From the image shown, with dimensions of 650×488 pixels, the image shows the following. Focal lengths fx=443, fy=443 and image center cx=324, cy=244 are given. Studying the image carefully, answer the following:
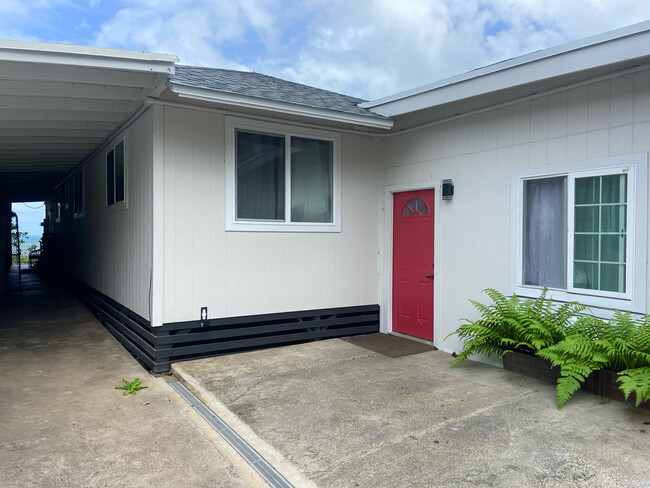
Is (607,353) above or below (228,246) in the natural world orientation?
below

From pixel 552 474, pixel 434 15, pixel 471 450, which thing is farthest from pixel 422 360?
pixel 434 15

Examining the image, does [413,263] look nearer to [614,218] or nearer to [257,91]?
[614,218]

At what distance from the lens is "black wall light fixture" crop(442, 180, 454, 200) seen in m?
5.09

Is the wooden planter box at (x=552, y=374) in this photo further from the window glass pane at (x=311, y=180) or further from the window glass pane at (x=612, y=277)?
the window glass pane at (x=311, y=180)

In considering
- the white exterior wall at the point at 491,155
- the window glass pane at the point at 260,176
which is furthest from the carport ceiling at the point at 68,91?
the white exterior wall at the point at 491,155

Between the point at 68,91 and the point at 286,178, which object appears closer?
the point at 68,91

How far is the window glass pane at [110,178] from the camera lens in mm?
6359

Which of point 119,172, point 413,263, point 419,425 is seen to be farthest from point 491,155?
point 119,172

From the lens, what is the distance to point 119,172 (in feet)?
19.7

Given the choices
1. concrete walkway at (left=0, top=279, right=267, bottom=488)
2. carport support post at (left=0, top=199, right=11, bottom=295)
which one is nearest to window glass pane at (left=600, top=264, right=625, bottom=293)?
concrete walkway at (left=0, top=279, right=267, bottom=488)

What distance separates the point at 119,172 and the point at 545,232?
5.28 metres

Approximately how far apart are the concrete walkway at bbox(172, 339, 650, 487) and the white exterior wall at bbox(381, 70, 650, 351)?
39.4 inches

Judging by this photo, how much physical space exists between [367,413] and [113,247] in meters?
4.68

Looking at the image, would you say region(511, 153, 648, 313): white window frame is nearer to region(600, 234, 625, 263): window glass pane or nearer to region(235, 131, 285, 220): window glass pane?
region(600, 234, 625, 263): window glass pane
